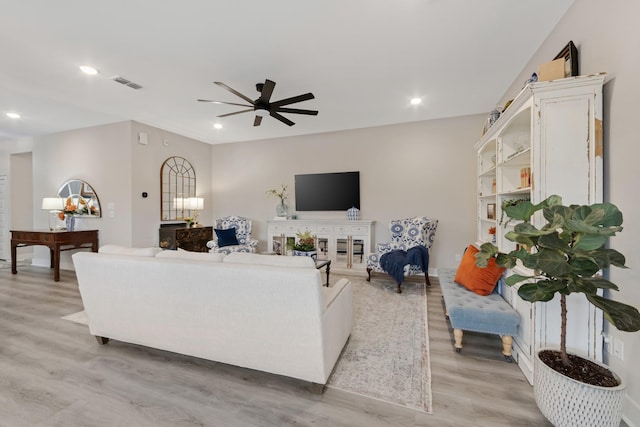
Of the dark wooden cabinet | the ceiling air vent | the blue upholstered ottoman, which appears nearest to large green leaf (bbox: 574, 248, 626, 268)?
the blue upholstered ottoman

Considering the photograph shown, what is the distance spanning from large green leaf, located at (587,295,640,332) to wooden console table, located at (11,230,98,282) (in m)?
6.37

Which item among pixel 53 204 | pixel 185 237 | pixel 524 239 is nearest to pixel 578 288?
pixel 524 239

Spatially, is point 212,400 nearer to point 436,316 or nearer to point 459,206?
point 436,316

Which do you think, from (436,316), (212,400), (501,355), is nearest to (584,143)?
(501,355)

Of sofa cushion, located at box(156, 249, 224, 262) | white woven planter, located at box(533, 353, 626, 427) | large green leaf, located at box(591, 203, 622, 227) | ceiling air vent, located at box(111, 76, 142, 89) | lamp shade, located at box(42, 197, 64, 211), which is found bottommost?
white woven planter, located at box(533, 353, 626, 427)

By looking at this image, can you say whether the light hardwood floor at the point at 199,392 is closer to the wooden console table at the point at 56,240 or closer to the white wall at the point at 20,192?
the wooden console table at the point at 56,240

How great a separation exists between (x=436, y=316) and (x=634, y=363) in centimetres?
165

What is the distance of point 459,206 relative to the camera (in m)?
4.54

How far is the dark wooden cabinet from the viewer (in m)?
5.00

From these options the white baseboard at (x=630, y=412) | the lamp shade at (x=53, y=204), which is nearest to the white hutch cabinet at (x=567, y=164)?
the white baseboard at (x=630, y=412)

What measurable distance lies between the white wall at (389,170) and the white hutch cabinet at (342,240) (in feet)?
0.95

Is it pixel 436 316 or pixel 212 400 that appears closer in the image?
pixel 212 400

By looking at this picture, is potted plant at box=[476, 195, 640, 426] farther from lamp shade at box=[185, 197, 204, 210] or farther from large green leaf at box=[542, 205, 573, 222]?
lamp shade at box=[185, 197, 204, 210]

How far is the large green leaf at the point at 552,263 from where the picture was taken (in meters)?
1.28
